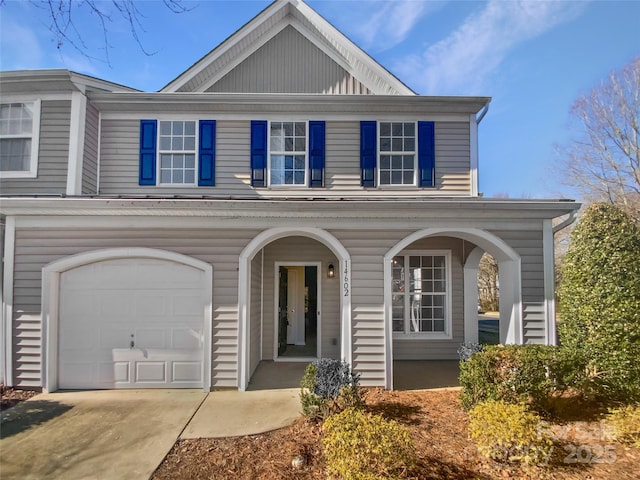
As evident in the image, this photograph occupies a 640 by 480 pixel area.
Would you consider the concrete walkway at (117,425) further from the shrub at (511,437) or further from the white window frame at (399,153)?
the white window frame at (399,153)

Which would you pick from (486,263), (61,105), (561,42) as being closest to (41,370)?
(61,105)

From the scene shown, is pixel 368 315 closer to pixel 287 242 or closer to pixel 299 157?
pixel 287 242

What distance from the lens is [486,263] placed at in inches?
965

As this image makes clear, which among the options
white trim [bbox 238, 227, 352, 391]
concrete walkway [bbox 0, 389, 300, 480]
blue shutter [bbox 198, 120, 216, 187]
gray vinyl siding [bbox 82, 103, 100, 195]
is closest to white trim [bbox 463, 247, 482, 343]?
white trim [bbox 238, 227, 352, 391]

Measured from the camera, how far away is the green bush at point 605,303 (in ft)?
14.9

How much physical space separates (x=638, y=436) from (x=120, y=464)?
20.5 feet

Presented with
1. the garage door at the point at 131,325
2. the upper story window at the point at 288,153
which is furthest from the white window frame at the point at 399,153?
the garage door at the point at 131,325

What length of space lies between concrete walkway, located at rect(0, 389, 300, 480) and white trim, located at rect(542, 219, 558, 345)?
492cm

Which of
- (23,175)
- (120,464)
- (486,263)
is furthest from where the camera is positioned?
(486,263)

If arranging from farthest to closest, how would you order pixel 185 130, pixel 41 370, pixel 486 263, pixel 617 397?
1. pixel 486 263
2. pixel 185 130
3. pixel 41 370
4. pixel 617 397

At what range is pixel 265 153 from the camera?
7.73 m

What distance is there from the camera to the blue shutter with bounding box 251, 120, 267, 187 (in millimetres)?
7684

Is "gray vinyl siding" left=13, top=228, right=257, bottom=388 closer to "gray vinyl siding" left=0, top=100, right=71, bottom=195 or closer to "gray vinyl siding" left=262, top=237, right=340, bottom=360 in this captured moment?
"gray vinyl siding" left=0, top=100, right=71, bottom=195

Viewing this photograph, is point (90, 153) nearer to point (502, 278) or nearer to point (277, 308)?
point (277, 308)
